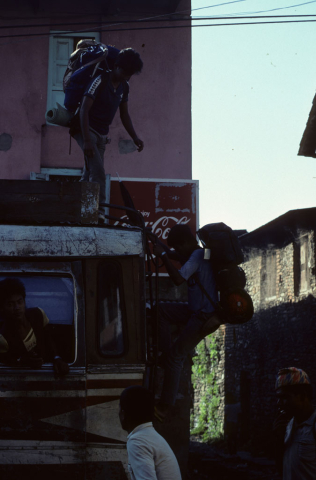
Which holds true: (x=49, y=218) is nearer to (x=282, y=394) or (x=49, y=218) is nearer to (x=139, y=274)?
(x=139, y=274)

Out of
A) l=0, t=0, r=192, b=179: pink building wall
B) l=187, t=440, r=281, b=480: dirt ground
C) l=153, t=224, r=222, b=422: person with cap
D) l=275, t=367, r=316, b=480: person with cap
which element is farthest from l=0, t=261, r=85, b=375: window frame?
l=187, t=440, r=281, b=480: dirt ground

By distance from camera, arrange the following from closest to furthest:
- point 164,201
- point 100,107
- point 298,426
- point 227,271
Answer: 1. point 298,426
2. point 227,271
3. point 100,107
4. point 164,201

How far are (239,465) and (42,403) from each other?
13.4 meters

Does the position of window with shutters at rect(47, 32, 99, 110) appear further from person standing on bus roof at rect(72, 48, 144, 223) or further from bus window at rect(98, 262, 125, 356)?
bus window at rect(98, 262, 125, 356)

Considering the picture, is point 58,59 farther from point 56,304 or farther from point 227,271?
point 56,304

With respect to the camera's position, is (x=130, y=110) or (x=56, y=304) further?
(x=130, y=110)

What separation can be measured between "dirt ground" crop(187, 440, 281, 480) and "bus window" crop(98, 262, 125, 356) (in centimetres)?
920

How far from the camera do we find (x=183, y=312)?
21.4 feet

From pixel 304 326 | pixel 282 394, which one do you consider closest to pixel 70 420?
pixel 282 394

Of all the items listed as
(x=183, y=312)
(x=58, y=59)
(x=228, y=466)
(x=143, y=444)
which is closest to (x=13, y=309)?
(x=143, y=444)

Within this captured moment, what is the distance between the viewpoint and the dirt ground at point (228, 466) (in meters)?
14.8

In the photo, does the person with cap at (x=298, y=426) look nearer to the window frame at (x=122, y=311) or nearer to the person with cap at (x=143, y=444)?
the person with cap at (x=143, y=444)

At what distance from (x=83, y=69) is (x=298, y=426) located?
4.96 meters

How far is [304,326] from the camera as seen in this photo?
61.8 feet
